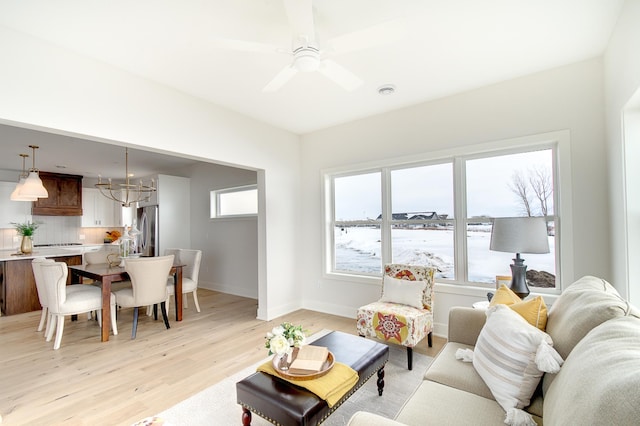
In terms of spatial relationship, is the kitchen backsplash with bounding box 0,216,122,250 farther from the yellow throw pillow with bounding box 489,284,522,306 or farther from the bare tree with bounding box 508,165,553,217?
the bare tree with bounding box 508,165,553,217

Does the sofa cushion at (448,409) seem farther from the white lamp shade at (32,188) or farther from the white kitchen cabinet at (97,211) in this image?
the white kitchen cabinet at (97,211)

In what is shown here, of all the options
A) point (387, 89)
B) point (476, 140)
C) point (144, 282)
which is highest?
point (387, 89)

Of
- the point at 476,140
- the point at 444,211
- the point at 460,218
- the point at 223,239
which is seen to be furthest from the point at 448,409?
the point at 223,239

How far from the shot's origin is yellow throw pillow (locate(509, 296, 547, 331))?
5.34 feet

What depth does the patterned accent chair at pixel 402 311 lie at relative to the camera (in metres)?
2.82

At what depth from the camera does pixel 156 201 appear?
249 inches

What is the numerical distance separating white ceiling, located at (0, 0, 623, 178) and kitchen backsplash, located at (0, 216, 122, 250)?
6518 millimetres

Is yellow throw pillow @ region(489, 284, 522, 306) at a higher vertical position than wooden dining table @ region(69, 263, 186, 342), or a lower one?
higher

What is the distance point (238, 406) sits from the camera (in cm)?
225

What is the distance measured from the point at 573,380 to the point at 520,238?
Answer: 1675 millimetres

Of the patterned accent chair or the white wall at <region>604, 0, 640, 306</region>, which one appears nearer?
the white wall at <region>604, 0, 640, 306</region>

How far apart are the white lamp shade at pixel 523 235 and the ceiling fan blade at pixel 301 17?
6.94ft

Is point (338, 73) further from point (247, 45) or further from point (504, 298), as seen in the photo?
point (504, 298)

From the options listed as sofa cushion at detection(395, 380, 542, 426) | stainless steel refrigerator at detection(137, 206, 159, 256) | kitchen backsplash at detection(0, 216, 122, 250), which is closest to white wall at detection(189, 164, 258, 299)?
stainless steel refrigerator at detection(137, 206, 159, 256)
